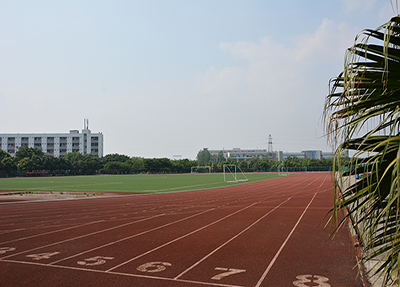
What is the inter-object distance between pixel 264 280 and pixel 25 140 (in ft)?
421

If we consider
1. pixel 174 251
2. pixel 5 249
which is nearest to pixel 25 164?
pixel 5 249

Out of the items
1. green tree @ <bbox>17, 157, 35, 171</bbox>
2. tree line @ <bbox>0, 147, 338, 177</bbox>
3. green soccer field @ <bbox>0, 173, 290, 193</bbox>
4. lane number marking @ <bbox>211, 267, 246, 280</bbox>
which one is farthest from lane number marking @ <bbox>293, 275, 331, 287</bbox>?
green tree @ <bbox>17, 157, 35, 171</bbox>

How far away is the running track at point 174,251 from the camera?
5938 millimetres

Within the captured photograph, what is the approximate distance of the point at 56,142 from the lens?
117 m

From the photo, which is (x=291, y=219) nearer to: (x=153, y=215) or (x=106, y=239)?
(x=153, y=215)

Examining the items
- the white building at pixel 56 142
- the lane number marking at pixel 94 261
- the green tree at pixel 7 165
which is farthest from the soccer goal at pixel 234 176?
the white building at pixel 56 142

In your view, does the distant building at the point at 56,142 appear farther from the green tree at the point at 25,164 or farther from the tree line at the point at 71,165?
the green tree at the point at 25,164

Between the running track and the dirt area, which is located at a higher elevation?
the running track

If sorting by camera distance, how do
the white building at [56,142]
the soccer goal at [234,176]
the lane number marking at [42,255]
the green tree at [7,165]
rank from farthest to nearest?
the white building at [56,142] < the green tree at [7,165] < the soccer goal at [234,176] < the lane number marking at [42,255]

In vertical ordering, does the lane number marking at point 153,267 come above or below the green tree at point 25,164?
below

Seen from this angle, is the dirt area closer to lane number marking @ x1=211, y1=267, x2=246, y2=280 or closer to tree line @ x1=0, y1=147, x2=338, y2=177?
lane number marking @ x1=211, y1=267, x2=246, y2=280

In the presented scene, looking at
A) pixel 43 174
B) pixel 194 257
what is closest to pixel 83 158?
pixel 43 174

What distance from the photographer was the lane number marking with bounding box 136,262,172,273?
6.39m

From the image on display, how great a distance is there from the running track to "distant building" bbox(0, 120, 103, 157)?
11272 centimetres
